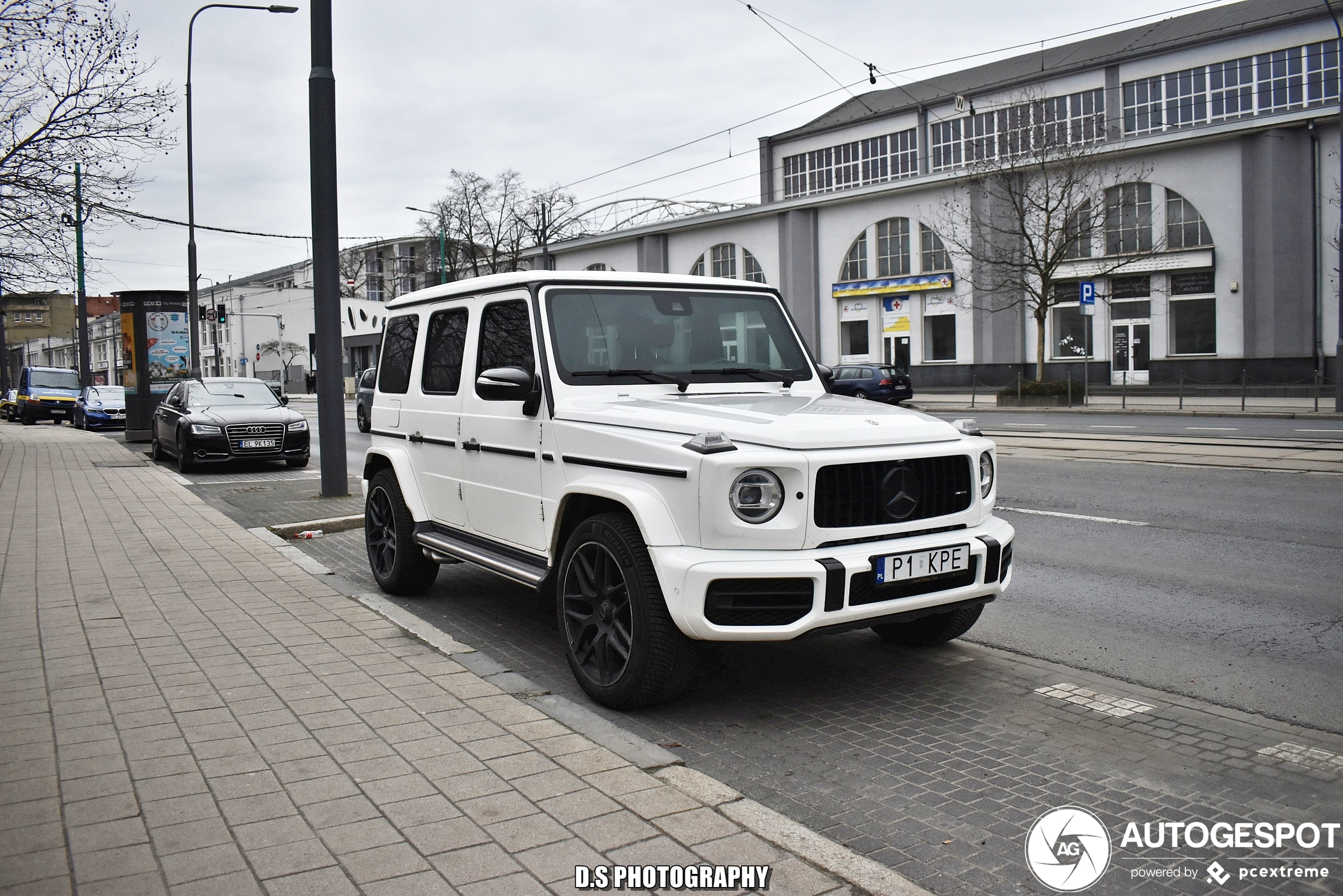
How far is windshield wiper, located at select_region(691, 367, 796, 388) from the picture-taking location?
18.1 ft

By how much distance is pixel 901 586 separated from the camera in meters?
4.30

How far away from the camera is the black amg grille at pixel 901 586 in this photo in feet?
13.6

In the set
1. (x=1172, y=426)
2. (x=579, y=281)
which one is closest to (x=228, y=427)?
(x=579, y=281)

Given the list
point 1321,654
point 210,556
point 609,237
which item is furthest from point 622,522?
point 609,237

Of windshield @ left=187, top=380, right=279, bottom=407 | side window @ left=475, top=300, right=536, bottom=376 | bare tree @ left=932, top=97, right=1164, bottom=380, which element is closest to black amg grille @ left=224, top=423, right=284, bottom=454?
windshield @ left=187, top=380, right=279, bottom=407

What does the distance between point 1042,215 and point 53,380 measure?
3627 cm

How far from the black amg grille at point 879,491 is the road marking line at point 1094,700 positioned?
96 centimetres

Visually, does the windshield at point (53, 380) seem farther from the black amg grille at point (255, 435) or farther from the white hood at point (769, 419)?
the white hood at point (769, 419)

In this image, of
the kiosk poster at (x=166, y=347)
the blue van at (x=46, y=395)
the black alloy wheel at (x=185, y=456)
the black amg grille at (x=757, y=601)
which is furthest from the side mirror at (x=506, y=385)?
the blue van at (x=46, y=395)

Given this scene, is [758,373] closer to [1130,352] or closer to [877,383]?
[877,383]

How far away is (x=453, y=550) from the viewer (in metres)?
5.89

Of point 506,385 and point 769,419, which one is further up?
point 506,385

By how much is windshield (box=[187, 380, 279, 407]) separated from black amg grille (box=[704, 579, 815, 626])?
14761 millimetres

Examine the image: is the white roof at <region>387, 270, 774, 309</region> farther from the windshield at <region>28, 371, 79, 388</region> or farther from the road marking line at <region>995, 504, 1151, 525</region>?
the windshield at <region>28, 371, 79, 388</region>
